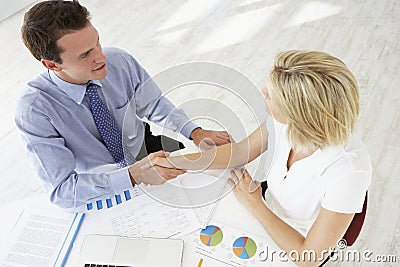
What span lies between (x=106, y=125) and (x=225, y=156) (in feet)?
1.43

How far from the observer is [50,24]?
1.42 meters

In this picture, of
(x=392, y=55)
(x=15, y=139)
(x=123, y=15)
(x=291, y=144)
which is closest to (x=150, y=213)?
(x=291, y=144)

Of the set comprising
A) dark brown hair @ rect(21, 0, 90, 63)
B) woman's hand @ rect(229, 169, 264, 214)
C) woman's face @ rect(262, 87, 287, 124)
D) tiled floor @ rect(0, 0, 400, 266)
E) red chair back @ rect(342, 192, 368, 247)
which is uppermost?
dark brown hair @ rect(21, 0, 90, 63)

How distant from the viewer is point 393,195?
2268 mm

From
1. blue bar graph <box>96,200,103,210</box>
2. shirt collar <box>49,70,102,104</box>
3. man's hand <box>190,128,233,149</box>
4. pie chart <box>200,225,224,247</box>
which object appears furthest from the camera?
man's hand <box>190,128,233,149</box>

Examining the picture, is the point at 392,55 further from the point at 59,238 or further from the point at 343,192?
the point at 59,238

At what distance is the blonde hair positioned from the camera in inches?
46.8

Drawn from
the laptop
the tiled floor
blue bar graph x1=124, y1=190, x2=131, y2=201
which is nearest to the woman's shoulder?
the laptop

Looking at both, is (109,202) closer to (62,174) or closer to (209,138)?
(62,174)

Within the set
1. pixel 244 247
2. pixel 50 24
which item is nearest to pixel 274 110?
pixel 244 247

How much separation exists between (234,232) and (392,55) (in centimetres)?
224

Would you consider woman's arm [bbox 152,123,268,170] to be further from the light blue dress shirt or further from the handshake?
the light blue dress shirt

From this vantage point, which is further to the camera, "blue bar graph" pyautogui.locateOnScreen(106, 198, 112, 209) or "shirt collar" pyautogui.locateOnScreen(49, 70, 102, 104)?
"shirt collar" pyautogui.locateOnScreen(49, 70, 102, 104)

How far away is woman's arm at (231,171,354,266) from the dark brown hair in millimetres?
782
